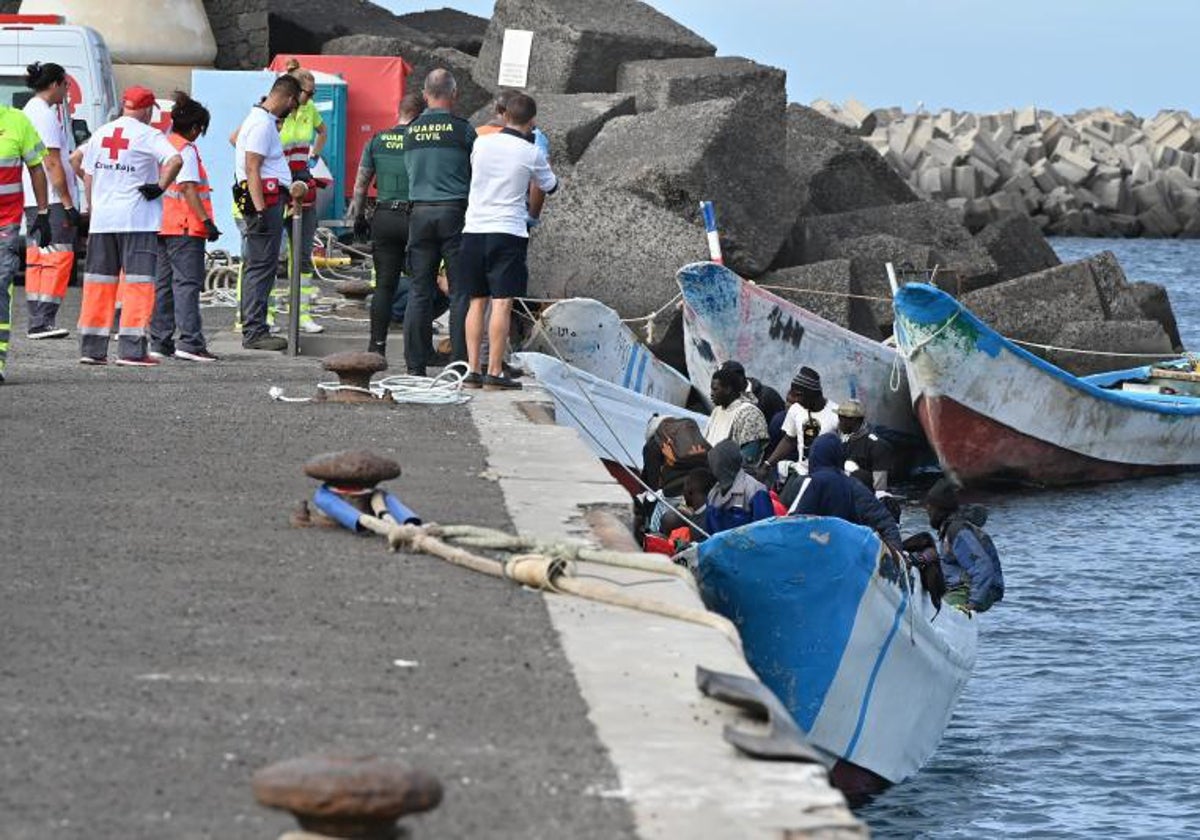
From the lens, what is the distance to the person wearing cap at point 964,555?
13.7m

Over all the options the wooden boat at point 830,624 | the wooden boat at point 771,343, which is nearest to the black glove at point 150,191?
the wooden boat at point 830,624

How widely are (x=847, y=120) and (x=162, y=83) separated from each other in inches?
2683

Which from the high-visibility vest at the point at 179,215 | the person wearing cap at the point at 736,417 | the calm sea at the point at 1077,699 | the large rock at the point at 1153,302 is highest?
the high-visibility vest at the point at 179,215

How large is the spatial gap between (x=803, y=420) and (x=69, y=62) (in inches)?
300

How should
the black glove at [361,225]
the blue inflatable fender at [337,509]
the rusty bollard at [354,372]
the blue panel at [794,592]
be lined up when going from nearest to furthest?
the blue inflatable fender at [337,509], the blue panel at [794,592], the rusty bollard at [354,372], the black glove at [361,225]

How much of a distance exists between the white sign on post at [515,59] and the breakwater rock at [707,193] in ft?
0.90

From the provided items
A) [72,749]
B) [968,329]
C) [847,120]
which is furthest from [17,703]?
[847,120]

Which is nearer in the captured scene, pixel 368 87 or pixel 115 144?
pixel 115 144

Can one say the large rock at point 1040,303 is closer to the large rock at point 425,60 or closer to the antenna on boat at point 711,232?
the antenna on boat at point 711,232

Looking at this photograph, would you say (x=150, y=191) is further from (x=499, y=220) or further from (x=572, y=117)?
(x=572, y=117)

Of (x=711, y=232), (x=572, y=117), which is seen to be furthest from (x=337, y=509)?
(x=572, y=117)

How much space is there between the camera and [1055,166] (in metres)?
88.0

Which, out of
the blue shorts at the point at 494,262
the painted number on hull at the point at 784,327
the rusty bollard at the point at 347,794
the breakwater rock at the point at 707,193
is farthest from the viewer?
the breakwater rock at the point at 707,193

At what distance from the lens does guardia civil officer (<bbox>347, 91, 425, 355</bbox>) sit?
1476 cm
